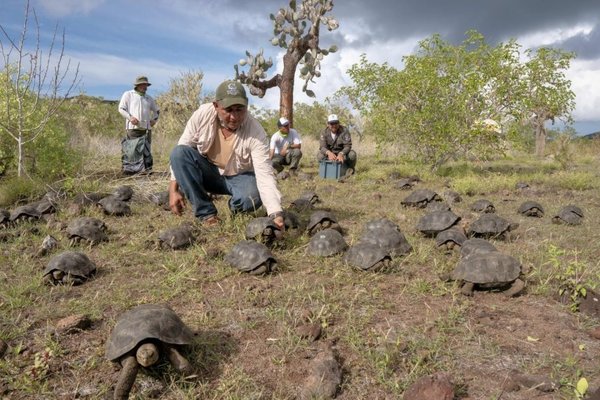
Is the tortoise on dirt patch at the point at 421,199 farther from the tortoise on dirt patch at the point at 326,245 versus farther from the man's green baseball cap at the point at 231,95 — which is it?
the man's green baseball cap at the point at 231,95

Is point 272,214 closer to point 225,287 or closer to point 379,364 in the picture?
point 225,287

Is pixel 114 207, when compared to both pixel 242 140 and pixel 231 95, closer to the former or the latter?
pixel 242 140

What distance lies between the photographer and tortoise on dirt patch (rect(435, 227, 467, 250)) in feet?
→ 14.4

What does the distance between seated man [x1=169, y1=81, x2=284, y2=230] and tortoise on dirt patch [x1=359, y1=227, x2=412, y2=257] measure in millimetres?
1030

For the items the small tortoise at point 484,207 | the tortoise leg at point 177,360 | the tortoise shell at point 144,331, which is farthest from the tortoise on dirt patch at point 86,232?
the small tortoise at point 484,207

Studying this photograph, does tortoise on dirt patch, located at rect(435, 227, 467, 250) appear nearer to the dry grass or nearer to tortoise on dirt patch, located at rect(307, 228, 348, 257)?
the dry grass

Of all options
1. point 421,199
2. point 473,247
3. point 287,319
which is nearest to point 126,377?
point 287,319

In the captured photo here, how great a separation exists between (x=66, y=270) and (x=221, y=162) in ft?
7.29

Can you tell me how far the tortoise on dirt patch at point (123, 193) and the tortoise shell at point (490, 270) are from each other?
4.88 m

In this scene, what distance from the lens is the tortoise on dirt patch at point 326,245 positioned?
414 centimetres

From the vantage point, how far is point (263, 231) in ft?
14.1

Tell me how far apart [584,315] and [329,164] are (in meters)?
7.44

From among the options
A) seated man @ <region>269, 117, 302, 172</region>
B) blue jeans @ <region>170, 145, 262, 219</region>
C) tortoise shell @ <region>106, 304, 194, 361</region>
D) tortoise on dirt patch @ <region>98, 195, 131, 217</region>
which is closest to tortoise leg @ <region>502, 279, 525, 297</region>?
tortoise shell @ <region>106, 304, 194, 361</region>

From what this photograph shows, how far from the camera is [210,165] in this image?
17.1 feet
